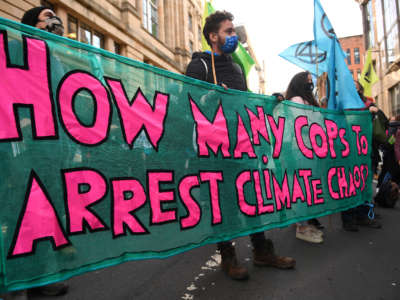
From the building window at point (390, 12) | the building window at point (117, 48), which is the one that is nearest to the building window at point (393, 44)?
the building window at point (390, 12)

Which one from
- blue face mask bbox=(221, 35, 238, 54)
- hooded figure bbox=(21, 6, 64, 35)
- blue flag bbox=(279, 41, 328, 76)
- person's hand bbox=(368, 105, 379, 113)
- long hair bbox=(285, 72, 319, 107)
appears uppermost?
blue flag bbox=(279, 41, 328, 76)

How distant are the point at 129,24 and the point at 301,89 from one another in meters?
10.4

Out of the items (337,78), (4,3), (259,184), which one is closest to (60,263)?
(259,184)

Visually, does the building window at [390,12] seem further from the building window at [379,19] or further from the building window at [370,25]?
the building window at [370,25]

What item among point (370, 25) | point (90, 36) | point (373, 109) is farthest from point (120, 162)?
point (370, 25)

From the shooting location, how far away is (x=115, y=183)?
5.46 ft

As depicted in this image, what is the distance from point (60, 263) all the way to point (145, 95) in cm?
115

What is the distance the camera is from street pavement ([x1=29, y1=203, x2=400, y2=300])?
2.00m

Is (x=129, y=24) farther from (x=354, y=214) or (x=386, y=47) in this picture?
(x=386, y=47)

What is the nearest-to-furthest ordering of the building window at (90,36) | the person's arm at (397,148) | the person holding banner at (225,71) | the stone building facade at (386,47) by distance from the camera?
the person holding banner at (225,71) < the person's arm at (397,148) < the building window at (90,36) < the stone building facade at (386,47)

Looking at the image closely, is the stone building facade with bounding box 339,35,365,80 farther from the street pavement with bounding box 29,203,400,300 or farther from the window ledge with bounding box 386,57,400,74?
the street pavement with bounding box 29,203,400,300

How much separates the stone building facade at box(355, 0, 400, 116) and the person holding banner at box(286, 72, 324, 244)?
65.7 feet

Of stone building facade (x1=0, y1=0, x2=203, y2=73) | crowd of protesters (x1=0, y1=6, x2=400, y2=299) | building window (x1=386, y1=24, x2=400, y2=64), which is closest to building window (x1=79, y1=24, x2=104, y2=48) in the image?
stone building facade (x1=0, y1=0, x2=203, y2=73)

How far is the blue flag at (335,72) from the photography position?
324cm
